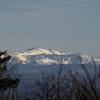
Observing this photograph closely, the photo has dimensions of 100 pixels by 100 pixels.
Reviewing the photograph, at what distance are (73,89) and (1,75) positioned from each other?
366 centimetres

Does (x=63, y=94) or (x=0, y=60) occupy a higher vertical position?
(x=0, y=60)

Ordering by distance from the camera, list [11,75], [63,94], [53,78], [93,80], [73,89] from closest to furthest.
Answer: [93,80] < [73,89] < [63,94] < [53,78] < [11,75]

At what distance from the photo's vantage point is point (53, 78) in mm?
8477

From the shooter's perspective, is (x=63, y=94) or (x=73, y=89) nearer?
(x=73, y=89)

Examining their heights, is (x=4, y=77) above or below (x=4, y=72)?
below

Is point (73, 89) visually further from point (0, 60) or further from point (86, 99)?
point (0, 60)

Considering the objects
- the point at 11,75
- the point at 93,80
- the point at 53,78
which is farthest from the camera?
the point at 11,75

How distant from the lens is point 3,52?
1057 centimetres

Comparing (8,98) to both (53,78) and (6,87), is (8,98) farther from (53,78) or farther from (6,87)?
(53,78)

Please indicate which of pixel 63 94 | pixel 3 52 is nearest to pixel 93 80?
pixel 63 94

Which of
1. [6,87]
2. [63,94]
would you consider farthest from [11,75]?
[63,94]

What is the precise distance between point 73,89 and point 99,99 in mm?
891

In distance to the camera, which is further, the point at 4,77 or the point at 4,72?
the point at 4,72

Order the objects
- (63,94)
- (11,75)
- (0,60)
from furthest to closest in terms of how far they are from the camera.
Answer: (11,75)
(0,60)
(63,94)
